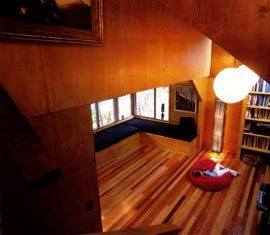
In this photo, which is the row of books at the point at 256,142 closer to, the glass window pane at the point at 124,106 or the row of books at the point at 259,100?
the row of books at the point at 259,100

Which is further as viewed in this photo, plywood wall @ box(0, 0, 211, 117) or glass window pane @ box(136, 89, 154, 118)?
glass window pane @ box(136, 89, 154, 118)

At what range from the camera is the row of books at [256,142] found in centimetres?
489

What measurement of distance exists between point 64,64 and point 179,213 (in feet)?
10.3

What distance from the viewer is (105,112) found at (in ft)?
20.5

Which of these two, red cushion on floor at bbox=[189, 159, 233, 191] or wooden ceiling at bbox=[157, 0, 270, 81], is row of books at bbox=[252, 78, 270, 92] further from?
wooden ceiling at bbox=[157, 0, 270, 81]

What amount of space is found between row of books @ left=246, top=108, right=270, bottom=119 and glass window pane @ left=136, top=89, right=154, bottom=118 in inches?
116

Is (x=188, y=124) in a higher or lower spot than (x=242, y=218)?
higher

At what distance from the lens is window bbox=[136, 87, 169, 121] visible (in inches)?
258

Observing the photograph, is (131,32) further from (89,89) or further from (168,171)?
(168,171)

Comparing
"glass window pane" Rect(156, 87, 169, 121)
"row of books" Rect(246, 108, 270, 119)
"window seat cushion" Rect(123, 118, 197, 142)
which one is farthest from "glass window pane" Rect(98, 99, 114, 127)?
"row of books" Rect(246, 108, 270, 119)

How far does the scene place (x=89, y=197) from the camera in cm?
216

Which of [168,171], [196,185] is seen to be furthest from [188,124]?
[196,185]

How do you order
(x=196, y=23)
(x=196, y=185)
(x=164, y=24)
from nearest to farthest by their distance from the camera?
(x=196, y=23)
(x=164, y=24)
(x=196, y=185)

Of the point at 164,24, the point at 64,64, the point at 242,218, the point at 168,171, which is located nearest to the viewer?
the point at 64,64
